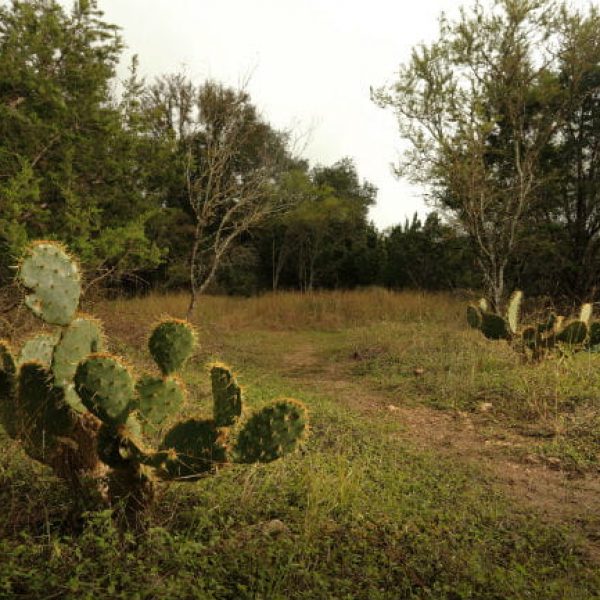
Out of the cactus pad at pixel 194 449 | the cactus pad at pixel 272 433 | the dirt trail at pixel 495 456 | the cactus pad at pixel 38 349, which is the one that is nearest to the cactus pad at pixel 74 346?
the cactus pad at pixel 38 349

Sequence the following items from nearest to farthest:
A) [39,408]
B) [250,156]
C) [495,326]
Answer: [39,408], [495,326], [250,156]

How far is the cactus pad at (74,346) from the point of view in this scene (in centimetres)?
247

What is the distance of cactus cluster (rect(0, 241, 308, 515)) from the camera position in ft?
7.47

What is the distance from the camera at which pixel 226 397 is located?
2.35m

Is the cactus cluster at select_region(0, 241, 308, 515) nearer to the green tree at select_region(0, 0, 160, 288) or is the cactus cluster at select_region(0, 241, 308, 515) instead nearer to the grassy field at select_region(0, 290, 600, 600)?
the grassy field at select_region(0, 290, 600, 600)

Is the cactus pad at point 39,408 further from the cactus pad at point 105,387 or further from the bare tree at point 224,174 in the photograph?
the bare tree at point 224,174

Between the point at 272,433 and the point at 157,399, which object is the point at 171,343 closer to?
the point at 157,399

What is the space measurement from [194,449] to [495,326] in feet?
18.0

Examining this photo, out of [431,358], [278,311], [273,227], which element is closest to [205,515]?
[431,358]

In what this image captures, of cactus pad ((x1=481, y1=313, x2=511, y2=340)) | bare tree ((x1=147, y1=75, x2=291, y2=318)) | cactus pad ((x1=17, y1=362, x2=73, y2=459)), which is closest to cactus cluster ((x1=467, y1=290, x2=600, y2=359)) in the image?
cactus pad ((x1=481, y1=313, x2=511, y2=340))

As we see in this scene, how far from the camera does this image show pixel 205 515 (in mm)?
2516

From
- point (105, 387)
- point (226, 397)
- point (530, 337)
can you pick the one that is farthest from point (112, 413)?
point (530, 337)

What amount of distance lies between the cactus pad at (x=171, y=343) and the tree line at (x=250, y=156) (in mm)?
4435

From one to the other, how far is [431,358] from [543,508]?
4.13 m
